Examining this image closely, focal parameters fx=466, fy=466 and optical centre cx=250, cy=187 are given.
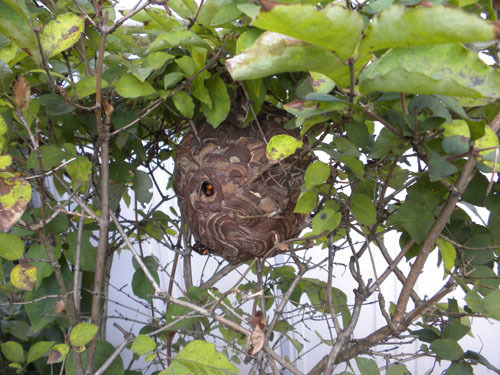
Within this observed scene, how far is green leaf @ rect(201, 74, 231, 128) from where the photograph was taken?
1.69ft

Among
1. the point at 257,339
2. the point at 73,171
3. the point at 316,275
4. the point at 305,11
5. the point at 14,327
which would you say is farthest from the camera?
the point at 316,275

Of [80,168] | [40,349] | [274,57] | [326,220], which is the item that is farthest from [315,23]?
[40,349]

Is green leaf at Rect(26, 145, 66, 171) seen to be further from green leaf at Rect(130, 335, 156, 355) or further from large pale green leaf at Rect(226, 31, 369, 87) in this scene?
large pale green leaf at Rect(226, 31, 369, 87)

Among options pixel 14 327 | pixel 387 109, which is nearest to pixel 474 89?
pixel 387 109

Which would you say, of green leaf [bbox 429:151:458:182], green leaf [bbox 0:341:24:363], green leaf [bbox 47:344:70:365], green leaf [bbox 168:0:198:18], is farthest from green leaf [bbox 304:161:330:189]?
green leaf [bbox 0:341:24:363]

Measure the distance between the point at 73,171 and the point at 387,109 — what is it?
35cm

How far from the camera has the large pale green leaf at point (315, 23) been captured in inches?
8.4

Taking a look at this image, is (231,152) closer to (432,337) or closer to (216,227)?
(216,227)

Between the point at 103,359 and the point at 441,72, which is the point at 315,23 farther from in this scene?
the point at 103,359

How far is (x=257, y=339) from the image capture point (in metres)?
0.40

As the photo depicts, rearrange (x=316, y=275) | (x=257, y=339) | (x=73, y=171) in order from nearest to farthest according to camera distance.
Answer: (x=257, y=339)
(x=73, y=171)
(x=316, y=275)

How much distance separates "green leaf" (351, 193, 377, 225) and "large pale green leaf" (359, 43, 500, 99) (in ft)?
0.79

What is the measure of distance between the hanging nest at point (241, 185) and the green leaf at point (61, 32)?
20 centimetres

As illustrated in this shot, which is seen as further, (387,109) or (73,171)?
(73,171)
